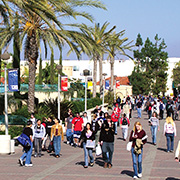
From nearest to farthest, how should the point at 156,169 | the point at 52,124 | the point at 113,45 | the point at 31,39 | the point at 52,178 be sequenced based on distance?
the point at 52,178 < the point at 156,169 < the point at 52,124 < the point at 31,39 < the point at 113,45

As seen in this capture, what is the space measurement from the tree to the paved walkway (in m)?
60.6

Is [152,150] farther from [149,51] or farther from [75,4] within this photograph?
[149,51]

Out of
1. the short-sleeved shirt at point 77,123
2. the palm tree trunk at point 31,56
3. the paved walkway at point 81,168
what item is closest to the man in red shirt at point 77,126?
the short-sleeved shirt at point 77,123

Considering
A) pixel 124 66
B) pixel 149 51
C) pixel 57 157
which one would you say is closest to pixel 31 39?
pixel 57 157

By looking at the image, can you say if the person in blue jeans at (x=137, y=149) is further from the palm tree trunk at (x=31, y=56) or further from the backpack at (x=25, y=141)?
the palm tree trunk at (x=31, y=56)

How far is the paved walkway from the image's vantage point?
1227 centimetres

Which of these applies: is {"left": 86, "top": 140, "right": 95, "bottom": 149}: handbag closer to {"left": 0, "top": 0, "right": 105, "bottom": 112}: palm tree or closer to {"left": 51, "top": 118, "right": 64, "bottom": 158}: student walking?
{"left": 51, "top": 118, "right": 64, "bottom": 158}: student walking

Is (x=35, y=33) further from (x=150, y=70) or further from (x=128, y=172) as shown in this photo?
(x=150, y=70)

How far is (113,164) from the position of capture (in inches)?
572

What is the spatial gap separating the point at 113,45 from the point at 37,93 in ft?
52.3

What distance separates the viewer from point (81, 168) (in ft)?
45.0

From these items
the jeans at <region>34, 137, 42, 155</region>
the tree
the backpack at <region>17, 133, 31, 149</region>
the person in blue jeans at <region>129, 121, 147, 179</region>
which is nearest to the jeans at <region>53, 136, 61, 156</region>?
the jeans at <region>34, 137, 42, 155</region>

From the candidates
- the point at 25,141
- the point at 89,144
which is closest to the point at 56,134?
the point at 25,141

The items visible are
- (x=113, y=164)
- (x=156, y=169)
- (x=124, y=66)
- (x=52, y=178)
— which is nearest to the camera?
(x=52, y=178)
